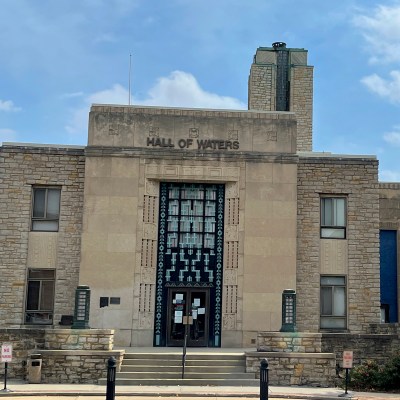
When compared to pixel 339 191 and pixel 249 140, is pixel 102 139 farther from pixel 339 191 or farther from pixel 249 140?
pixel 339 191

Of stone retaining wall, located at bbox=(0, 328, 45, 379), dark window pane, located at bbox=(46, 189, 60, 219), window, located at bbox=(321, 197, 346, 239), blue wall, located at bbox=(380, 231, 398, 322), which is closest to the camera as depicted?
stone retaining wall, located at bbox=(0, 328, 45, 379)

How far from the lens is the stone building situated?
24.0 metres

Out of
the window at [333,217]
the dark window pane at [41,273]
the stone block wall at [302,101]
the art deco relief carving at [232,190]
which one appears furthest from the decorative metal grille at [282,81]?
the dark window pane at [41,273]

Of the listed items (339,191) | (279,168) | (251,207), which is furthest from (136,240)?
(339,191)

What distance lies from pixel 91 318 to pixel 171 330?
Answer: 296cm

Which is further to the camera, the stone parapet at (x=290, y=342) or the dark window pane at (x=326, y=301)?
the dark window pane at (x=326, y=301)

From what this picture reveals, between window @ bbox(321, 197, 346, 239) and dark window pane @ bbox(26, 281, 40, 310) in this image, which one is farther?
window @ bbox(321, 197, 346, 239)

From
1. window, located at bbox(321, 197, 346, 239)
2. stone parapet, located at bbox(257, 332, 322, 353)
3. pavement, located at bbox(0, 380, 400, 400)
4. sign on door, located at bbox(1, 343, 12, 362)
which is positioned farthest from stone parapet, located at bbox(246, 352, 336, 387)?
window, located at bbox(321, 197, 346, 239)

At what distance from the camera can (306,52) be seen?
42.6 metres

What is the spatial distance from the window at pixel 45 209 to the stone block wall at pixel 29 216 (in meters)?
0.27

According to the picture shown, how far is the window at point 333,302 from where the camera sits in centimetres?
2486

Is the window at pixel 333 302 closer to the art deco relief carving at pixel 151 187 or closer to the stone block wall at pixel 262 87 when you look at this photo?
the art deco relief carving at pixel 151 187

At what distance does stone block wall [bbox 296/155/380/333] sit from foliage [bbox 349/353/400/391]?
210 inches

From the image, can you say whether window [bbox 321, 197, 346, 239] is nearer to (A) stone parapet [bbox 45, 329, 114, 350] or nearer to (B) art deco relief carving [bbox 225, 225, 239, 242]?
(B) art deco relief carving [bbox 225, 225, 239, 242]
